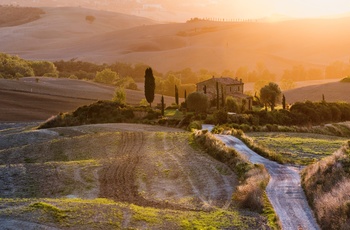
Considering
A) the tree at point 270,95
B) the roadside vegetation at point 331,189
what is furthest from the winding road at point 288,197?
the tree at point 270,95

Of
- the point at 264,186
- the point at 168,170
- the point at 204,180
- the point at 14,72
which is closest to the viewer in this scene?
the point at 264,186

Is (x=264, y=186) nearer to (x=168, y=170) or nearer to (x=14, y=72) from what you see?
(x=168, y=170)

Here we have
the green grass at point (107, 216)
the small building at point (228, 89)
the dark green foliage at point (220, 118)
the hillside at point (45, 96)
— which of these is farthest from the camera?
the small building at point (228, 89)

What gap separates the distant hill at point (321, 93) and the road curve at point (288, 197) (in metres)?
83.9

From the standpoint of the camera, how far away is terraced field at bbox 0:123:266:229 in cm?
2231

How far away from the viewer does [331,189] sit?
89.0ft

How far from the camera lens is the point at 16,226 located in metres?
20.4

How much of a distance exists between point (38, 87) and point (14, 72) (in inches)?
1087

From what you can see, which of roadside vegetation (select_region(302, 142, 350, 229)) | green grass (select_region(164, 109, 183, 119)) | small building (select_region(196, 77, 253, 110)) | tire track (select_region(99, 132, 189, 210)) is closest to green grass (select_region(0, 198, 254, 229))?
tire track (select_region(99, 132, 189, 210))

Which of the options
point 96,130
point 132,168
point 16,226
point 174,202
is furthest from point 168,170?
point 96,130

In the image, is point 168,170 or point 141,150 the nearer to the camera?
point 168,170

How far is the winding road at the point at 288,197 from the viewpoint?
24.2 metres

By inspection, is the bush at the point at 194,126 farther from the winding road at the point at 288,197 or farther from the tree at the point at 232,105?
the tree at the point at 232,105

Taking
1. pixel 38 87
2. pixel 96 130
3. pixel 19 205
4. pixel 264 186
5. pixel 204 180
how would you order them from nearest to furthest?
pixel 19 205
pixel 264 186
pixel 204 180
pixel 96 130
pixel 38 87
